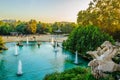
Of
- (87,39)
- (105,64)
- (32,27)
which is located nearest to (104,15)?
(87,39)

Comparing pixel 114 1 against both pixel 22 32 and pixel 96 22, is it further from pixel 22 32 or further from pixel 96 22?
pixel 22 32

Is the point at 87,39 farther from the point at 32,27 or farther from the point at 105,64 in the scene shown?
the point at 32,27

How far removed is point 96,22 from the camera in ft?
106

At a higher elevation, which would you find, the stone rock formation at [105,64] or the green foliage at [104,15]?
the green foliage at [104,15]

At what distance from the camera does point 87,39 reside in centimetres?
2858

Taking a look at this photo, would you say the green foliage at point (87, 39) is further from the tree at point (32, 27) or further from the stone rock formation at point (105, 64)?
the tree at point (32, 27)

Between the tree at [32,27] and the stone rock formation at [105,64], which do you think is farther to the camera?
the tree at [32,27]

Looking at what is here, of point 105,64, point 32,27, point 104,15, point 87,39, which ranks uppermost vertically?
point 104,15

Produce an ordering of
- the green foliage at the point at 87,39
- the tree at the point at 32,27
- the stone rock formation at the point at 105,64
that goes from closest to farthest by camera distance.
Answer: the stone rock formation at the point at 105,64 < the green foliage at the point at 87,39 < the tree at the point at 32,27

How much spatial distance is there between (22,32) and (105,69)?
2482 inches

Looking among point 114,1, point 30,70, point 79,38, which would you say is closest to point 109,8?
point 114,1

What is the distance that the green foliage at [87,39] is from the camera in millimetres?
27500

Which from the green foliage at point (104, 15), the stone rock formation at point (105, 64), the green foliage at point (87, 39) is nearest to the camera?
the stone rock formation at point (105, 64)

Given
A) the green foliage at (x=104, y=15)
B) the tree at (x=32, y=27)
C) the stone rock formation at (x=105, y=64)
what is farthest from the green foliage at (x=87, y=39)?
the tree at (x=32, y=27)
